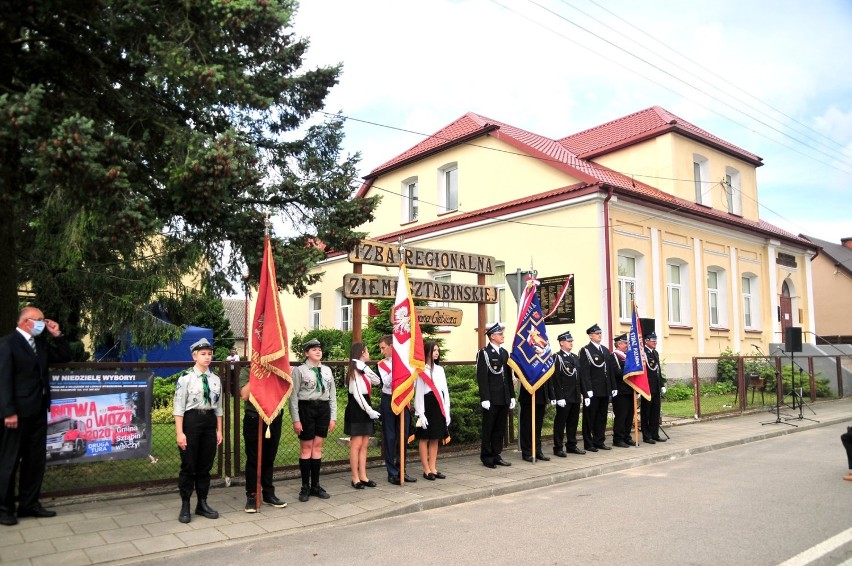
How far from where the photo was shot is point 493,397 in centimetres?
998

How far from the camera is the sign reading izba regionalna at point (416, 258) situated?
10227 millimetres

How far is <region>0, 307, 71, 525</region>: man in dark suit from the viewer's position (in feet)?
21.5

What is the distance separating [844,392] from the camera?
72.3 feet

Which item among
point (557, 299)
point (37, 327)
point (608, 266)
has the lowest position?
point (37, 327)

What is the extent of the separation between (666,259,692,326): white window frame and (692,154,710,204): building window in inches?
128

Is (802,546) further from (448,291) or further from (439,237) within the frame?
(439,237)

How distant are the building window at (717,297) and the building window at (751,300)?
2.26 m

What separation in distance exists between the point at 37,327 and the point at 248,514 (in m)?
3.00

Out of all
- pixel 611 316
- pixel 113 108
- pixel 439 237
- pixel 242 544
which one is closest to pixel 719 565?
pixel 242 544

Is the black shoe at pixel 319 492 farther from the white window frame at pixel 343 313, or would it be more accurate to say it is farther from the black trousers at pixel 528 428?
the white window frame at pixel 343 313

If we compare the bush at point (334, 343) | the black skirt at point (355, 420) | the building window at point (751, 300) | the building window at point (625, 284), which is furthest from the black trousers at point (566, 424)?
the building window at point (751, 300)

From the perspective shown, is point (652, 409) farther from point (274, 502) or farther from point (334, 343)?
point (334, 343)

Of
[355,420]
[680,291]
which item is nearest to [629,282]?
[680,291]

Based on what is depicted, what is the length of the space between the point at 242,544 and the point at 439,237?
17.9 meters
